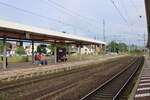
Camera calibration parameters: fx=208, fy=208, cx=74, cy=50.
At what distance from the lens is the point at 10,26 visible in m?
20.3

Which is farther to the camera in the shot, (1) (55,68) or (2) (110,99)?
(1) (55,68)

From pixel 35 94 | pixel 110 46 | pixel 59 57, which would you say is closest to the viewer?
pixel 35 94

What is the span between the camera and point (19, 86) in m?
14.8

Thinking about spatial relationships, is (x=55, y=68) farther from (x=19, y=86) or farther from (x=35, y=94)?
(x=35, y=94)

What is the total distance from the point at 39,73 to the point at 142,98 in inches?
585

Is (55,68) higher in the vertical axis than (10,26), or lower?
lower

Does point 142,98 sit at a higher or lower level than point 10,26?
lower

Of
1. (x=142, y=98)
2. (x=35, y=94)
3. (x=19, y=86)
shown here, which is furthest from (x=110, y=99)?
(x=19, y=86)

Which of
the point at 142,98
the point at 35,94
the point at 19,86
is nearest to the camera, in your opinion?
the point at 142,98

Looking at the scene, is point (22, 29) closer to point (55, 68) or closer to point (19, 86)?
point (55, 68)

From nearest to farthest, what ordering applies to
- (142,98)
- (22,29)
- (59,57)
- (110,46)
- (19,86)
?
(142,98)
(19,86)
(22,29)
(59,57)
(110,46)

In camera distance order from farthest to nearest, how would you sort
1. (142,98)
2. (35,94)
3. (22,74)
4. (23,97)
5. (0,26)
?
(22,74)
(0,26)
(35,94)
(23,97)
(142,98)

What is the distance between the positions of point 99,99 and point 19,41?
23.7 m

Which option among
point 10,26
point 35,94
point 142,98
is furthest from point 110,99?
point 10,26
